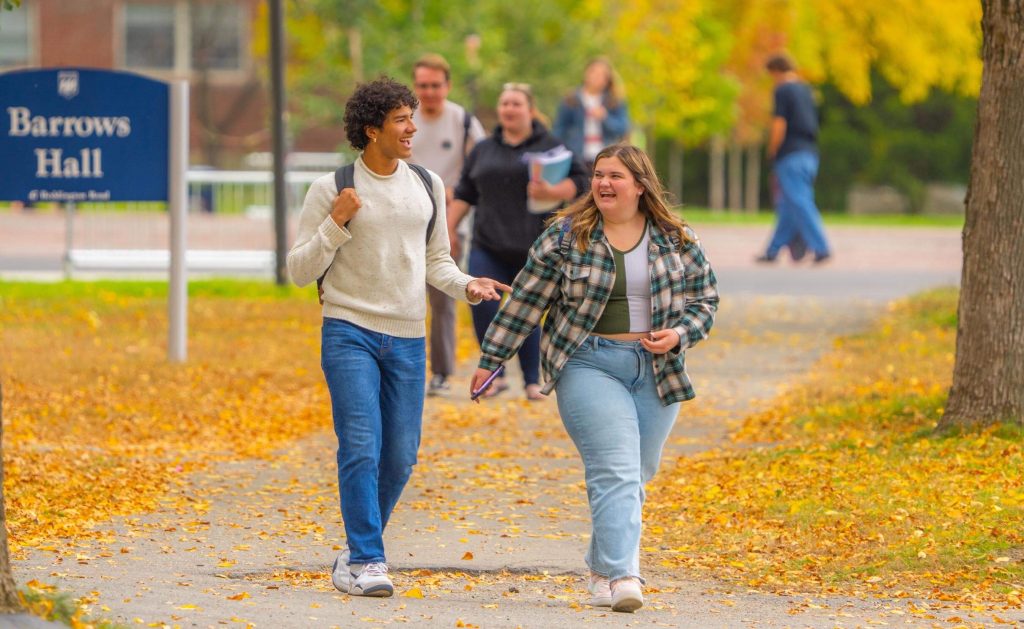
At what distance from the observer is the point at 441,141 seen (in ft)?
37.5

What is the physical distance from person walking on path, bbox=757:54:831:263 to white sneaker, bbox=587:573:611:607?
13.1 metres

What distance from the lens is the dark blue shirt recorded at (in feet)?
62.5

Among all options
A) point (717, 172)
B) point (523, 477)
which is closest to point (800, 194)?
point (523, 477)

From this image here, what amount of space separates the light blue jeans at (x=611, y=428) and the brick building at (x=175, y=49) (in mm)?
38316

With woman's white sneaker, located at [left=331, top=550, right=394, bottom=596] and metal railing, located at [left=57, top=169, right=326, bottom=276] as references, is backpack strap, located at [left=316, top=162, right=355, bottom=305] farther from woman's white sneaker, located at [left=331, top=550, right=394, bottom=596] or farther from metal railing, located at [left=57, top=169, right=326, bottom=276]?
metal railing, located at [left=57, top=169, right=326, bottom=276]

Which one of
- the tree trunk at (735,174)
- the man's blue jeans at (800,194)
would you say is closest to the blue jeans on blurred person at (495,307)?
the man's blue jeans at (800,194)

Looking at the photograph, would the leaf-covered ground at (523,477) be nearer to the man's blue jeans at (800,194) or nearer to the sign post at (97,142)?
the sign post at (97,142)

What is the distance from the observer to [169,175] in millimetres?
12906

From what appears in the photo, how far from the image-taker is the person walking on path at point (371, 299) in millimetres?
6422

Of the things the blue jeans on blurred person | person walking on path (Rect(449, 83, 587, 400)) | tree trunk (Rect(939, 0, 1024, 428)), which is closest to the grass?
tree trunk (Rect(939, 0, 1024, 428))

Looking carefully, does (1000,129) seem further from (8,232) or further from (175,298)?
(8,232)

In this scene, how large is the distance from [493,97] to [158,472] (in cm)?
2367

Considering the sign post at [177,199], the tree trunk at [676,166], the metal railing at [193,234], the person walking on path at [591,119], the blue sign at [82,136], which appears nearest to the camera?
the blue sign at [82,136]

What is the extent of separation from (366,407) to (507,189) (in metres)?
4.61
